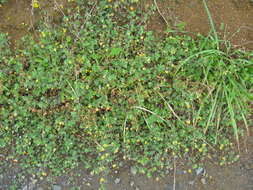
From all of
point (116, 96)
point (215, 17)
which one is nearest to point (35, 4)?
point (116, 96)

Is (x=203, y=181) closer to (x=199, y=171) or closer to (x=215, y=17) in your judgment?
(x=199, y=171)

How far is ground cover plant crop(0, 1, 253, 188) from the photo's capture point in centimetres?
248

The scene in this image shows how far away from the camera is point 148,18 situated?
8.66 feet

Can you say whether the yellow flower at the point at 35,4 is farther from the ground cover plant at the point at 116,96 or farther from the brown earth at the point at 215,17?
the brown earth at the point at 215,17

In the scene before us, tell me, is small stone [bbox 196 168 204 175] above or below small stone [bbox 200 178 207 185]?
above

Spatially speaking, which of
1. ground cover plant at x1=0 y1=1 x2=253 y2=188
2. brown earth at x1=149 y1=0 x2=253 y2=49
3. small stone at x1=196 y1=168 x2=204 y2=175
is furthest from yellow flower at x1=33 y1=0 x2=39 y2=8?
small stone at x1=196 y1=168 x2=204 y2=175

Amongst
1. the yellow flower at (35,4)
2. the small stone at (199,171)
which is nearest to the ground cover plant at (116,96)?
the small stone at (199,171)

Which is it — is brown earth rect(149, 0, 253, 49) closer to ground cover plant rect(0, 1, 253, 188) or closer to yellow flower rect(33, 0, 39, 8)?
ground cover plant rect(0, 1, 253, 188)

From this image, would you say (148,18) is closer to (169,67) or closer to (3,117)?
(169,67)

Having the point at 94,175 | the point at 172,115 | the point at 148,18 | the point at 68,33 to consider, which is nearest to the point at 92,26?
the point at 68,33

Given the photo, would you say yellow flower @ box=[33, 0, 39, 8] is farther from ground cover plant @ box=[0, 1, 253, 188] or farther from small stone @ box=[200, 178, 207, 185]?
small stone @ box=[200, 178, 207, 185]

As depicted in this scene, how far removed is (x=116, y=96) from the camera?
8.31ft

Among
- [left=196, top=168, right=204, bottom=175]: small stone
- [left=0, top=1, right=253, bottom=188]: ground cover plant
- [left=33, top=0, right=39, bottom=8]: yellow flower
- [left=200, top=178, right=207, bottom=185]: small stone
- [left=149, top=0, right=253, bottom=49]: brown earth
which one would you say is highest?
[left=33, top=0, right=39, bottom=8]: yellow flower

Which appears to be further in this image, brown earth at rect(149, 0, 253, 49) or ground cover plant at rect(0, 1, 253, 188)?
brown earth at rect(149, 0, 253, 49)
